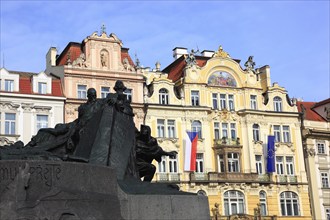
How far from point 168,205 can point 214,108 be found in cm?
2804

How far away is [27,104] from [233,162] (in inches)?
519

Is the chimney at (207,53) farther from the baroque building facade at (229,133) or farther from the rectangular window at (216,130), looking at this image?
the rectangular window at (216,130)

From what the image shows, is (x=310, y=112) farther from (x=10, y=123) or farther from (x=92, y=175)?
(x=92, y=175)

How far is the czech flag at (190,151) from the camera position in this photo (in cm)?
3331

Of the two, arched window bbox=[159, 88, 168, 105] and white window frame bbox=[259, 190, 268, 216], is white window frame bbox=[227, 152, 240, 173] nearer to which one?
white window frame bbox=[259, 190, 268, 216]

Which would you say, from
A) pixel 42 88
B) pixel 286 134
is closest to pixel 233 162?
pixel 286 134

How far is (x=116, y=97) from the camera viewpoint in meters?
9.50

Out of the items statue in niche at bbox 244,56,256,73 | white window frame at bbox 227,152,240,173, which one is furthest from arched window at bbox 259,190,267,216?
statue in niche at bbox 244,56,256,73

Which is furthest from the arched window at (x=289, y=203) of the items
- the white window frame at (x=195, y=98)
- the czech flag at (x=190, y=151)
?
the white window frame at (x=195, y=98)

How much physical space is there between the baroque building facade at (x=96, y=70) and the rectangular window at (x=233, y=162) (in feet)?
20.3

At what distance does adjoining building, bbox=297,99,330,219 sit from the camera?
121 ft

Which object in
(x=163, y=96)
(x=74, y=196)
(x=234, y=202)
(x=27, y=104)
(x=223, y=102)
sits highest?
(x=163, y=96)

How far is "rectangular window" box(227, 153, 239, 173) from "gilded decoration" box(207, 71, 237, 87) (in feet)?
15.7

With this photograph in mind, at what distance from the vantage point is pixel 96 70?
33469 millimetres
